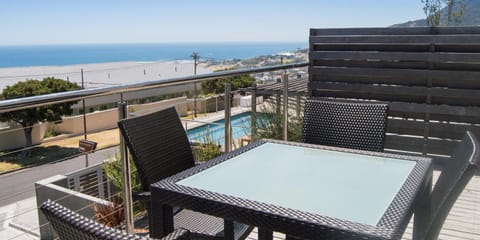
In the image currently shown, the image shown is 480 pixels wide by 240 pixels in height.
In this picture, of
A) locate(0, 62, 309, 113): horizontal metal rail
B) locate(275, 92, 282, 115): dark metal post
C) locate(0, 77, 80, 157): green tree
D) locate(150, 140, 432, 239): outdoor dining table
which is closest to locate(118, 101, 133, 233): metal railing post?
locate(0, 62, 309, 113): horizontal metal rail

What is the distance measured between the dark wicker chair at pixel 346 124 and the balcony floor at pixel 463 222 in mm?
571

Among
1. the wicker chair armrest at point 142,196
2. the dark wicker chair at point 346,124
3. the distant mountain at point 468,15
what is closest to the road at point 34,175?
the distant mountain at point 468,15

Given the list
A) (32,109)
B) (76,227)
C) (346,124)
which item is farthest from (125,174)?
(32,109)

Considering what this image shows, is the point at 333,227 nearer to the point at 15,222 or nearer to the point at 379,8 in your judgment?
the point at 15,222

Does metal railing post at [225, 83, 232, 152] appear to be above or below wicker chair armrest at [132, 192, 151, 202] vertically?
above

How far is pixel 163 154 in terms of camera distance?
7.16 ft

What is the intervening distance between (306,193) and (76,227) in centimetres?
95

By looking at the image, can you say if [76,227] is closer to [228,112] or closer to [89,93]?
[89,93]

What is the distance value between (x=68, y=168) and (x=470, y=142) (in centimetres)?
1789

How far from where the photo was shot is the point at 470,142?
61.0 inches

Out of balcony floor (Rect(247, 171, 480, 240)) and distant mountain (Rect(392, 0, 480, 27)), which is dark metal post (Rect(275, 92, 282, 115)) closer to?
balcony floor (Rect(247, 171, 480, 240))

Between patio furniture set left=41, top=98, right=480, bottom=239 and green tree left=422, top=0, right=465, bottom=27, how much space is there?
14.7 ft

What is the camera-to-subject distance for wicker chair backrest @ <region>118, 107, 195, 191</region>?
80.0 inches

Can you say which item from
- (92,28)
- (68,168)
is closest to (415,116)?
(68,168)
